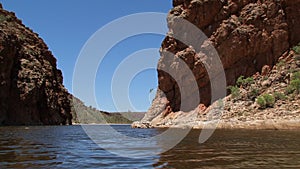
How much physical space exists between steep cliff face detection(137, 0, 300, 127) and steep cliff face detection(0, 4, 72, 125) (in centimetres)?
4450

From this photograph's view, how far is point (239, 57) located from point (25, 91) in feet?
210

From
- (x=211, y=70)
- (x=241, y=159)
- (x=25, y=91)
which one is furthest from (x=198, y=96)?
(x=241, y=159)

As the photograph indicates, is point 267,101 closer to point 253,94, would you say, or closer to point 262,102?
point 262,102

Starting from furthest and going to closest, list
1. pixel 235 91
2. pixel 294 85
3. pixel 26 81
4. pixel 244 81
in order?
pixel 26 81, pixel 244 81, pixel 235 91, pixel 294 85

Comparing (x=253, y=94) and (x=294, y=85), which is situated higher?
(x=294, y=85)

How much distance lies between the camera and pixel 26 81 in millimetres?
91250

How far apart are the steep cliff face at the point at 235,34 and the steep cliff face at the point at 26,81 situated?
4450 cm

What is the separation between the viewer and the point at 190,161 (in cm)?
1034

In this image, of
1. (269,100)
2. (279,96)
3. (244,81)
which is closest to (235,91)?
(244,81)

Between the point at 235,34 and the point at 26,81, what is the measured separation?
64.2m

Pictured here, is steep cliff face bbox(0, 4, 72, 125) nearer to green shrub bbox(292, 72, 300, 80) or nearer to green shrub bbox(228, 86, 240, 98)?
green shrub bbox(228, 86, 240, 98)

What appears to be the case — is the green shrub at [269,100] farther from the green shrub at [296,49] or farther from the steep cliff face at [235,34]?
the steep cliff face at [235,34]

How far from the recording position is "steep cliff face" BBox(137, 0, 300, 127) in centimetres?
6303

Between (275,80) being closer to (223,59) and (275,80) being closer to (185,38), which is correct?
(223,59)
